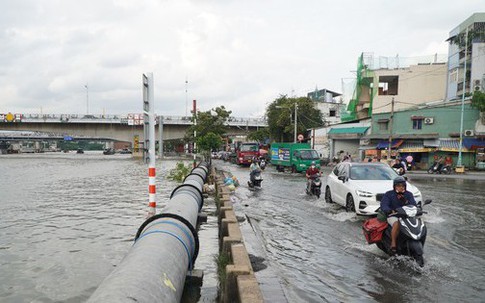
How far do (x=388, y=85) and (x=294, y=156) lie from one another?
27.1 m

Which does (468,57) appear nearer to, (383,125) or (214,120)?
(383,125)

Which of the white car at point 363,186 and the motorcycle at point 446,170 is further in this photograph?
the motorcycle at point 446,170

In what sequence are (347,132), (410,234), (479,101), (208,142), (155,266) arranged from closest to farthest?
(155,266), (410,234), (208,142), (479,101), (347,132)

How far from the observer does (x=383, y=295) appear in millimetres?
4914

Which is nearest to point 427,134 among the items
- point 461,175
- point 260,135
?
point 461,175

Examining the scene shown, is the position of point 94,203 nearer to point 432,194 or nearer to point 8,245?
point 8,245

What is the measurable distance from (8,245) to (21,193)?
951cm

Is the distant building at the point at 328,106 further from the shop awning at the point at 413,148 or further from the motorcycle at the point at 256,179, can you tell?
the motorcycle at the point at 256,179

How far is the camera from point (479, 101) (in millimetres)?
30000

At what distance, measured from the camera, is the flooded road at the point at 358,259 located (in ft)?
16.5

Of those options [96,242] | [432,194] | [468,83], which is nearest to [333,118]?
[468,83]

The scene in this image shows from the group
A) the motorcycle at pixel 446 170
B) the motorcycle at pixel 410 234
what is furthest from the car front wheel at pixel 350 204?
the motorcycle at pixel 446 170

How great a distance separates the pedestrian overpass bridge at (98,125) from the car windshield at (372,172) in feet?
151

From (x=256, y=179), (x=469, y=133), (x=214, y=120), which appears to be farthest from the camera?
(x=214, y=120)
